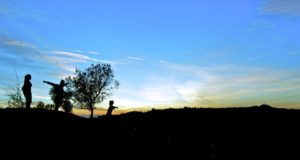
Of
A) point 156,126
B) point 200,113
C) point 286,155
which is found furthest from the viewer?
point 200,113

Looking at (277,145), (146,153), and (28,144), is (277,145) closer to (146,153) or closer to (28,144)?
(146,153)

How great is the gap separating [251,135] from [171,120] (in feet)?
22.7

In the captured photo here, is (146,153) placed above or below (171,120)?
below

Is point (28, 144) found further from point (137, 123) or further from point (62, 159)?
point (137, 123)

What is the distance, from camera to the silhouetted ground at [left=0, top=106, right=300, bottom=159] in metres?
22.4

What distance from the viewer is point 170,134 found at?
25156 millimetres

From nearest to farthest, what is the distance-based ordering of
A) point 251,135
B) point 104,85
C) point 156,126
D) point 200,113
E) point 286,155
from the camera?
point 286,155
point 251,135
point 156,126
point 200,113
point 104,85

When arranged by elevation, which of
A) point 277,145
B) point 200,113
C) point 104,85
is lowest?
point 277,145

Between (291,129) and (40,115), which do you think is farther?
(40,115)

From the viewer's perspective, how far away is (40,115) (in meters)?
29.3

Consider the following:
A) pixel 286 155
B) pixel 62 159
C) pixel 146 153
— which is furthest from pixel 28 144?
pixel 286 155

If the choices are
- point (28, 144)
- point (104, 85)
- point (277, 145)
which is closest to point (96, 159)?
point (28, 144)

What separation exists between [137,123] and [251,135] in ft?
31.7

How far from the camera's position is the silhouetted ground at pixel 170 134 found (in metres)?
22.4
